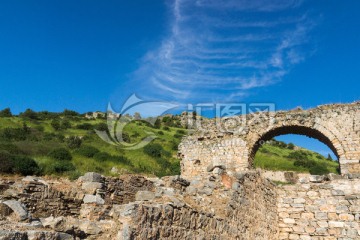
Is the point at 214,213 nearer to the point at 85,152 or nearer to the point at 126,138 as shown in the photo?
the point at 85,152

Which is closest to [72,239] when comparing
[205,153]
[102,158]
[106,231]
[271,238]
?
[106,231]

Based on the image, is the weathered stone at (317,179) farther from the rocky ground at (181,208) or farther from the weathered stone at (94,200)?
the weathered stone at (94,200)

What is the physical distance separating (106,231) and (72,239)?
1.96ft

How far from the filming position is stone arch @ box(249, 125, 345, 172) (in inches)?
578

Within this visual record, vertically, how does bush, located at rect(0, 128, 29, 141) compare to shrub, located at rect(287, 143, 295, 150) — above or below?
below

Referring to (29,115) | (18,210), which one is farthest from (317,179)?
(29,115)

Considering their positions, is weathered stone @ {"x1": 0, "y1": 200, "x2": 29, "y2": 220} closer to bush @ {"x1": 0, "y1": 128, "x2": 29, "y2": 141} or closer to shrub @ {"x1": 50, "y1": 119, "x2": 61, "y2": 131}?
bush @ {"x1": 0, "y1": 128, "x2": 29, "y2": 141}

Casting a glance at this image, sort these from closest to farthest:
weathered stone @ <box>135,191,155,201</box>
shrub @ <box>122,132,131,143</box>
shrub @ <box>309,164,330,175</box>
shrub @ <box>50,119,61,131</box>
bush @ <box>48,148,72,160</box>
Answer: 1. weathered stone @ <box>135,191,155,201</box>
2. bush @ <box>48,148,72,160</box>
3. shrub @ <box>309,164,330,175</box>
4. shrub @ <box>122,132,131,143</box>
5. shrub @ <box>50,119,61,131</box>

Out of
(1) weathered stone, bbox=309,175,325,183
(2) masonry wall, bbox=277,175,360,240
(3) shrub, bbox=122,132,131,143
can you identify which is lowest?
(2) masonry wall, bbox=277,175,360,240

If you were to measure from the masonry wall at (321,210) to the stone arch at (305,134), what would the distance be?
6.21m

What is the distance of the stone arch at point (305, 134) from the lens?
14.7 meters

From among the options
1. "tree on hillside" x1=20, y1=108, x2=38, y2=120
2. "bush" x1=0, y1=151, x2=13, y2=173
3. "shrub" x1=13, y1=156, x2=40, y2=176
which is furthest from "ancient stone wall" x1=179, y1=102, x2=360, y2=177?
"tree on hillside" x1=20, y1=108, x2=38, y2=120

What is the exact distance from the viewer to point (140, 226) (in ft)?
13.7

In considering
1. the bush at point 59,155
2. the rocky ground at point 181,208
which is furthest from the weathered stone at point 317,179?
the bush at point 59,155
